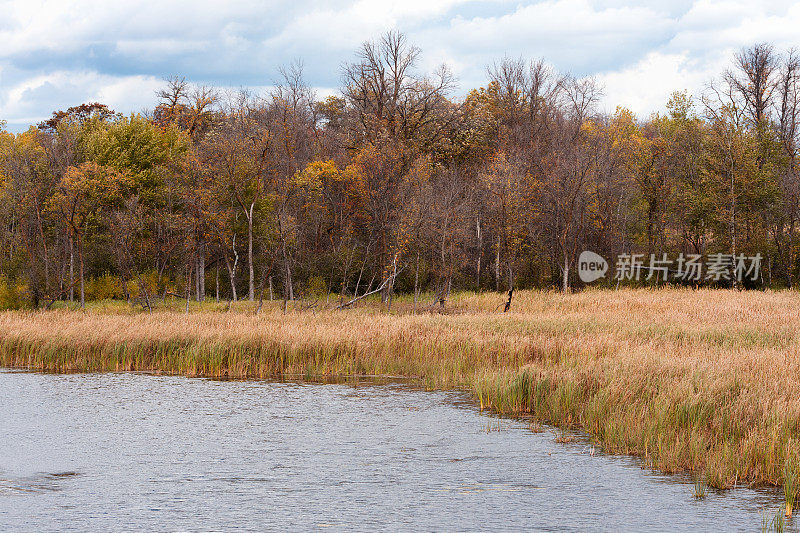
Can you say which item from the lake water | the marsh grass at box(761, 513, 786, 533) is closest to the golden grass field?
the marsh grass at box(761, 513, 786, 533)

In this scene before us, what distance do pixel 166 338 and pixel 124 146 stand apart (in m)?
27.9

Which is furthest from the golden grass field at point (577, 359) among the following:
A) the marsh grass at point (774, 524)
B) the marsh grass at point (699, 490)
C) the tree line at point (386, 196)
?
the tree line at point (386, 196)

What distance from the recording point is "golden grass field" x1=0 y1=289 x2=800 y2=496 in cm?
1095

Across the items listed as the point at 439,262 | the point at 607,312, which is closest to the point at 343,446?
the point at 607,312

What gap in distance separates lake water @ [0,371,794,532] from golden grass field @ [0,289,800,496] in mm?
768

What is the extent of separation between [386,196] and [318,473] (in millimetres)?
30825

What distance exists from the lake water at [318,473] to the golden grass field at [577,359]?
768 mm

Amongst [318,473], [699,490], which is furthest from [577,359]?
[318,473]

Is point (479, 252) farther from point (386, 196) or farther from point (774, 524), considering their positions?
point (774, 524)

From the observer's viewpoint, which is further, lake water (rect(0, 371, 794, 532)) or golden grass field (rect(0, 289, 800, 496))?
golden grass field (rect(0, 289, 800, 496))

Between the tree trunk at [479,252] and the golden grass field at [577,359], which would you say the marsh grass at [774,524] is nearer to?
the golden grass field at [577,359]

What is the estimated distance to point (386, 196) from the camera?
4056 centimetres

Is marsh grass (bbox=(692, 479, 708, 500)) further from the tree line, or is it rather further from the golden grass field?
the tree line

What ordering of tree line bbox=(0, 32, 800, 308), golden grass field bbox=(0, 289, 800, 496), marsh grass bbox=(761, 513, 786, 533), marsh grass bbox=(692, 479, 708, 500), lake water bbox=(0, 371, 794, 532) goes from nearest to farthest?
1. marsh grass bbox=(761, 513, 786, 533)
2. lake water bbox=(0, 371, 794, 532)
3. marsh grass bbox=(692, 479, 708, 500)
4. golden grass field bbox=(0, 289, 800, 496)
5. tree line bbox=(0, 32, 800, 308)
